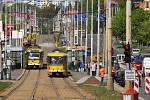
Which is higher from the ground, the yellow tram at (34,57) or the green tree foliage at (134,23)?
the green tree foliage at (134,23)

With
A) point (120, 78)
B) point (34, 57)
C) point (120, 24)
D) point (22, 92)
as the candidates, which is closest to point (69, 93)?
point (22, 92)

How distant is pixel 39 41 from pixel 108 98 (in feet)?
493

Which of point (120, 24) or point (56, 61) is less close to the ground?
point (120, 24)

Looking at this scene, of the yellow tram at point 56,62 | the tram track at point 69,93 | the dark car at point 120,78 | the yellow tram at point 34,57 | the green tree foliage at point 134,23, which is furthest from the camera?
the green tree foliage at point 134,23

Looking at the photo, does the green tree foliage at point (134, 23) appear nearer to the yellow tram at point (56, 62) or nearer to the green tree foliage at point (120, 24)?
the green tree foliage at point (120, 24)

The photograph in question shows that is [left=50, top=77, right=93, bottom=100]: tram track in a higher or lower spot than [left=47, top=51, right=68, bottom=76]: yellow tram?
lower

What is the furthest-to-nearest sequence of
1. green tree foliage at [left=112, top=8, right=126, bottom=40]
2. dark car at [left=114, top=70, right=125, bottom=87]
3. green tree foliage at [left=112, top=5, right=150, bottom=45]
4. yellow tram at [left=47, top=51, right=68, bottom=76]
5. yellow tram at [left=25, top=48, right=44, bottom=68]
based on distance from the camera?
green tree foliage at [left=112, top=8, right=126, bottom=40] < green tree foliage at [left=112, top=5, right=150, bottom=45] < yellow tram at [left=25, top=48, right=44, bottom=68] < yellow tram at [left=47, top=51, right=68, bottom=76] < dark car at [left=114, top=70, right=125, bottom=87]

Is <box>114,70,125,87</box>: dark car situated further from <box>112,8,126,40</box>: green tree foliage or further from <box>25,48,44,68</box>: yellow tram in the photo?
<box>112,8,126,40</box>: green tree foliage

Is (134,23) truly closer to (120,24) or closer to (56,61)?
(120,24)

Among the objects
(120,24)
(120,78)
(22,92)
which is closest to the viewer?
(22,92)

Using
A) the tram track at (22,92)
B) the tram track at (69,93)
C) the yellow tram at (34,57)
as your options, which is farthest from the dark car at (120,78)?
the yellow tram at (34,57)

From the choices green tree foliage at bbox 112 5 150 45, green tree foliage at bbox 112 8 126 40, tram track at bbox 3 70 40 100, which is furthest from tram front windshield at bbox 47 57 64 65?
green tree foliage at bbox 112 8 126 40

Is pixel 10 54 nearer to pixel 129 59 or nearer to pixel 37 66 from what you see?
pixel 37 66

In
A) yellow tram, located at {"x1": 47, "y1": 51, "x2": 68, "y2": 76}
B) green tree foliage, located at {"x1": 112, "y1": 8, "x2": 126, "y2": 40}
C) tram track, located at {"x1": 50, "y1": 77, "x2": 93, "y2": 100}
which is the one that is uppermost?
green tree foliage, located at {"x1": 112, "y1": 8, "x2": 126, "y2": 40}
